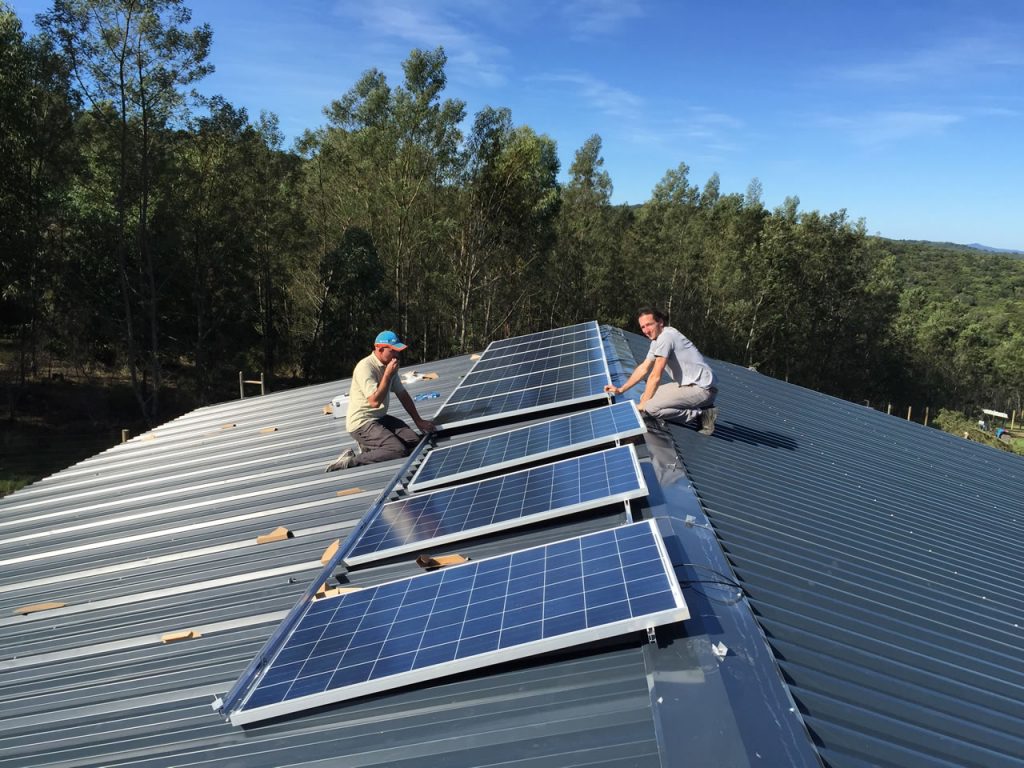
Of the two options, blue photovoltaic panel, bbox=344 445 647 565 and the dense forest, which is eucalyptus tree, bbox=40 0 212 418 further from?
blue photovoltaic panel, bbox=344 445 647 565

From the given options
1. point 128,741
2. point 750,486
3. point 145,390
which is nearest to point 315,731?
point 128,741

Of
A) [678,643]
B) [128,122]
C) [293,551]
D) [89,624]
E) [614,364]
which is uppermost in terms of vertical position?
[128,122]

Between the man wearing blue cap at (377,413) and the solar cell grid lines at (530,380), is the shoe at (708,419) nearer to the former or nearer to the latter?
the solar cell grid lines at (530,380)

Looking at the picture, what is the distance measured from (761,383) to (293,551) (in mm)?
12035

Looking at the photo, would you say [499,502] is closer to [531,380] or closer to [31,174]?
[531,380]

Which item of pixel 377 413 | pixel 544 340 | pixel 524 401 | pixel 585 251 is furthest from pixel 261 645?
pixel 585 251

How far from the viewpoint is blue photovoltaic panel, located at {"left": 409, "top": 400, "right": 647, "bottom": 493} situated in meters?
7.10

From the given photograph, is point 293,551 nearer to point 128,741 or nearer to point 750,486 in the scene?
point 128,741

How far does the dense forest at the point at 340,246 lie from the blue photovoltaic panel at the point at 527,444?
2922 cm

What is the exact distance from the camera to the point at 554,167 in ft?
151

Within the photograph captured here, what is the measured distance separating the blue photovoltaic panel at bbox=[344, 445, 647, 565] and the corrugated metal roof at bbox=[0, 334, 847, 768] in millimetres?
214

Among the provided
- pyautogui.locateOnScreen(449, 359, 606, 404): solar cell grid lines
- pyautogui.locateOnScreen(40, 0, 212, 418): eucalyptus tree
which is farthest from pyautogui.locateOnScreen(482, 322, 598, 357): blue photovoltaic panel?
pyautogui.locateOnScreen(40, 0, 212, 418): eucalyptus tree

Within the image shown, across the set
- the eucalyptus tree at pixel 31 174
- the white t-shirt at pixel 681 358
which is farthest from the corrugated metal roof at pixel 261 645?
the eucalyptus tree at pixel 31 174

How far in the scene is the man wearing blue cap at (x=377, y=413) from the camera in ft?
29.1
